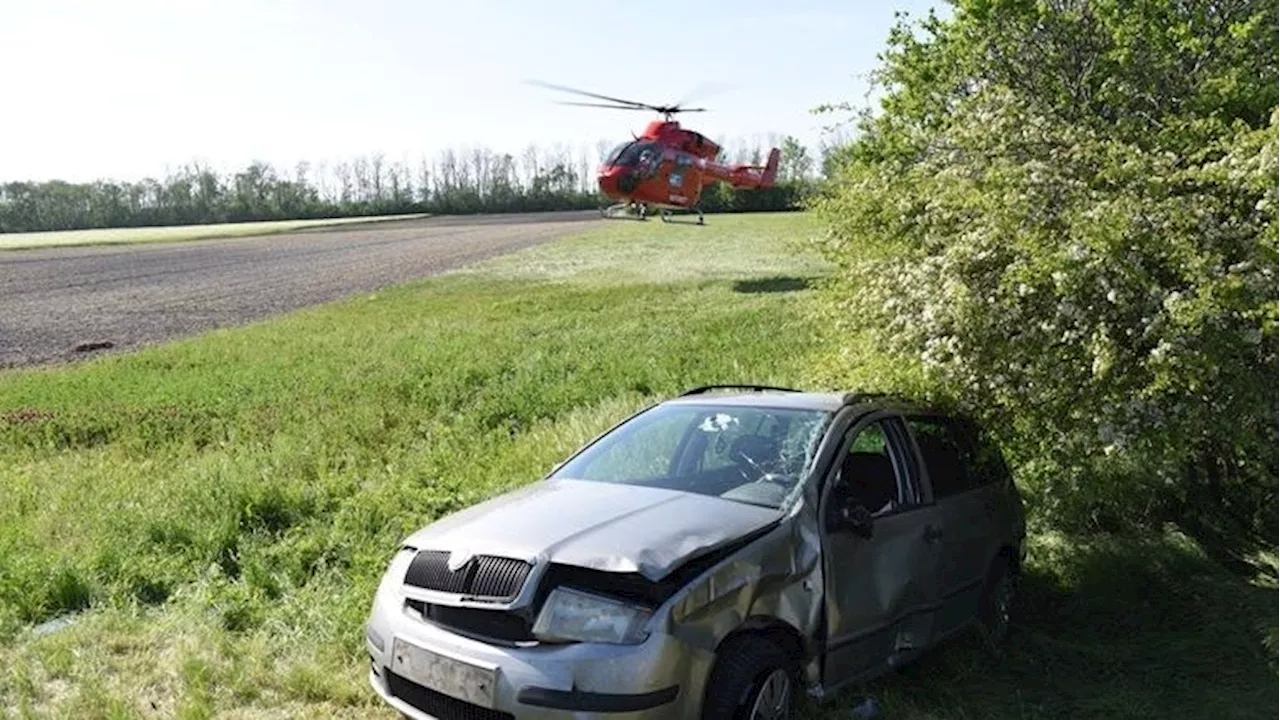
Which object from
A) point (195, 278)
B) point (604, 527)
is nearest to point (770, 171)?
point (195, 278)

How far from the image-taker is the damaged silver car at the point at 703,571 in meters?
4.07

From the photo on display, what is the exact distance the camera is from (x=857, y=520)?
5.00 m

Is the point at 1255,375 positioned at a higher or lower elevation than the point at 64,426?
higher

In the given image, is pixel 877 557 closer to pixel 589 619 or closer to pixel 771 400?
pixel 771 400

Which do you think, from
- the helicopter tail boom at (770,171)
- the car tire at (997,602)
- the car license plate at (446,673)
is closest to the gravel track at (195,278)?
the helicopter tail boom at (770,171)

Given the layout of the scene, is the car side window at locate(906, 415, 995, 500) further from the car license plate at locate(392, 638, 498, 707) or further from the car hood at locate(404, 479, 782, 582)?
the car license plate at locate(392, 638, 498, 707)

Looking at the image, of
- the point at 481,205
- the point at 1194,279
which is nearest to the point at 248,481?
the point at 1194,279

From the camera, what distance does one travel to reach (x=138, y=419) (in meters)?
13.4

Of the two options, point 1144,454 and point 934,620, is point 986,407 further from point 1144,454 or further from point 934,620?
point 934,620

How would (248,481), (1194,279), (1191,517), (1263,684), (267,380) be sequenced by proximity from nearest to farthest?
(1263,684) < (1194,279) < (1191,517) < (248,481) < (267,380)

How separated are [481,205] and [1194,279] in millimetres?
106006

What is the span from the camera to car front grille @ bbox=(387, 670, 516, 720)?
13.5ft

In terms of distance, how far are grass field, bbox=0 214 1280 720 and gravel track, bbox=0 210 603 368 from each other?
292 inches

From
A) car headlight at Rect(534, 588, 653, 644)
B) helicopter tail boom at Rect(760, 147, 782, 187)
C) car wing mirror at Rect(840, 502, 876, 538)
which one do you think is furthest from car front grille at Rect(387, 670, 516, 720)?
helicopter tail boom at Rect(760, 147, 782, 187)
